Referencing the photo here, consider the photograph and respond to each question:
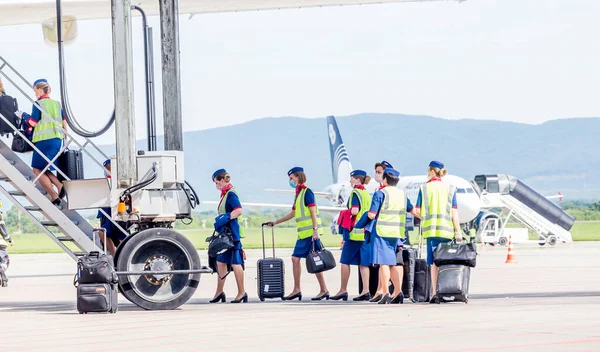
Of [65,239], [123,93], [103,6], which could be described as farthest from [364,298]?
[103,6]

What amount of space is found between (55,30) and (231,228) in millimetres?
10347

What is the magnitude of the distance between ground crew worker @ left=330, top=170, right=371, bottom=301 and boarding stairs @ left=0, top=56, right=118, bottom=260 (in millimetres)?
3218

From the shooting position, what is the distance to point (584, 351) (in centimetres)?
754

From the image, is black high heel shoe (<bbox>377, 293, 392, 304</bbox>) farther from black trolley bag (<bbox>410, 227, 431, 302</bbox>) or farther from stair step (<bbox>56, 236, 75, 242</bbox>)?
stair step (<bbox>56, 236, 75, 242</bbox>)

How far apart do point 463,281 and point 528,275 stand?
25.3 ft

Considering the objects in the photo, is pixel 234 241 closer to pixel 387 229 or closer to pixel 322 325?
pixel 387 229

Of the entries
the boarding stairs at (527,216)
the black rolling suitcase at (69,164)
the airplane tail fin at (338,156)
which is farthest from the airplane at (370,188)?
the black rolling suitcase at (69,164)

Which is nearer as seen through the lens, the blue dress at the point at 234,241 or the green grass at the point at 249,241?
the blue dress at the point at 234,241

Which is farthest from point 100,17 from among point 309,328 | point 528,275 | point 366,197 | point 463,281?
point 309,328

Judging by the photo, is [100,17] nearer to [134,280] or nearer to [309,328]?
[134,280]

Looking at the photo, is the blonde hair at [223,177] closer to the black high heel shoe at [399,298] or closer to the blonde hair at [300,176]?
the blonde hair at [300,176]

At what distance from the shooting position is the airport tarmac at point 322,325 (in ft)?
27.7

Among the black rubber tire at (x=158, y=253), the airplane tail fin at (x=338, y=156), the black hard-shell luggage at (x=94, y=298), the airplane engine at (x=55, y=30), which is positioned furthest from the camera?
the airplane tail fin at (x=338, y=156)

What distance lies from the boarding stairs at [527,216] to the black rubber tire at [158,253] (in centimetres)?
3424
